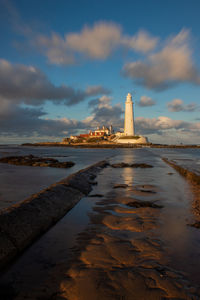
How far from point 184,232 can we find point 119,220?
158 cm

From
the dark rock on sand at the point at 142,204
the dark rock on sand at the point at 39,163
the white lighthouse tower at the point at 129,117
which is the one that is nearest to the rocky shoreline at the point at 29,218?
the dark rock on sand at the point at 142,204

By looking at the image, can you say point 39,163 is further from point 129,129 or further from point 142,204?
point 129,129

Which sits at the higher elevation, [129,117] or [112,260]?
[129,117]

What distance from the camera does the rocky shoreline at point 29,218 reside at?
359cm

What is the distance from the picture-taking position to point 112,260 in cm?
335

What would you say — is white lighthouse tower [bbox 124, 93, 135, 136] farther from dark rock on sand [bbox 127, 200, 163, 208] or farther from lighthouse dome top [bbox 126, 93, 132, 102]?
dark rock on sand [bbox 127, 200, 163, 208]

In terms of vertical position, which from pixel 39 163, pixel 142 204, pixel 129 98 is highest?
pixel 129 98

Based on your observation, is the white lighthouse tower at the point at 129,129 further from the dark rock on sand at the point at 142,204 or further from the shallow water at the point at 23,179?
the dark rock on sand at the point at 142,204

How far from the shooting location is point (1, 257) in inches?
130

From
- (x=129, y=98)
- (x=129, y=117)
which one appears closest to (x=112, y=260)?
(x=129, y=117)

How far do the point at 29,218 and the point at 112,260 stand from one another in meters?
2.23

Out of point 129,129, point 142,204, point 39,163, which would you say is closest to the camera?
point 142,204

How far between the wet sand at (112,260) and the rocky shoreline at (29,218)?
0.66 ft

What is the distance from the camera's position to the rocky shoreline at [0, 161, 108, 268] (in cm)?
359
